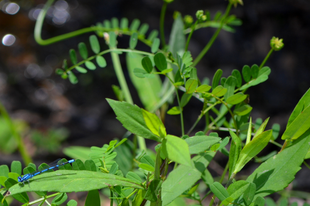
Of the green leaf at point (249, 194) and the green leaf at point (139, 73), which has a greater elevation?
the green leaf at point (139, 73)

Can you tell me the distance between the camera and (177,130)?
62.0 inches

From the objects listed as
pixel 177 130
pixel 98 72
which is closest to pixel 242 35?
pixel 177 130

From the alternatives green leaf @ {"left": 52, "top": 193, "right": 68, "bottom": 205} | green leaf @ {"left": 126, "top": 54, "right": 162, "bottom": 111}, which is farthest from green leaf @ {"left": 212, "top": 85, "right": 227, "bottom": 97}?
green leaf @ {"left": 126, "top": 54, "right": 162, "bottom": 111}

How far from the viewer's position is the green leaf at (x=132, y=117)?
0.24 m

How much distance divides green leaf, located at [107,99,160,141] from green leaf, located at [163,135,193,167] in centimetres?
3

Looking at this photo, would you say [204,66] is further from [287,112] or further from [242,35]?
[287,112]

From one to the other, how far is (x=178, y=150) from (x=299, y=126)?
15 centimetres

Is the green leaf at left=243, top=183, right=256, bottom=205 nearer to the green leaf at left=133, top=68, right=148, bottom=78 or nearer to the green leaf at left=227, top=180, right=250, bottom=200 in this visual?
the green leaf at left=227, top=180, right=250, bottom=200

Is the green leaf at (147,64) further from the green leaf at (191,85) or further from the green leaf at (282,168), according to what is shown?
the green leaf at (282,168)

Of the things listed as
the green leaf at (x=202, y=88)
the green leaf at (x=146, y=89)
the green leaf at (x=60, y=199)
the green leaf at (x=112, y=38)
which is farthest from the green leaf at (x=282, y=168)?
the green leaf at (x=146, y=89)

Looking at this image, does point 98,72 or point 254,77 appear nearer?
point 254,77

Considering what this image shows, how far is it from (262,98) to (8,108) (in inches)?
75.2

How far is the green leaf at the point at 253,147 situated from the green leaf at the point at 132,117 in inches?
4.2

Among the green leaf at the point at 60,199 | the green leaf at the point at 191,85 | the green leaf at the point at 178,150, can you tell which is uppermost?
the green leaf at the point at 191,85
